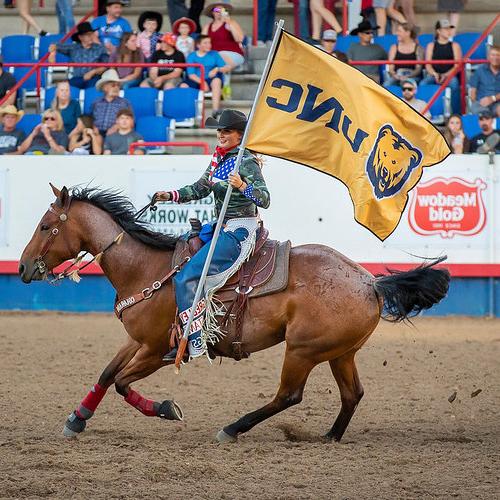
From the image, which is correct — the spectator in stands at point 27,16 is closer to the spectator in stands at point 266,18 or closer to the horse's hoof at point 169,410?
the spectator in stands at point 266,18

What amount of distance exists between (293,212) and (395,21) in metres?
4.97

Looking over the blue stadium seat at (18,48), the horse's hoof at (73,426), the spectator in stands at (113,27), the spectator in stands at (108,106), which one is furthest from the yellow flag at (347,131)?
the blue stadium seat at (18,48)

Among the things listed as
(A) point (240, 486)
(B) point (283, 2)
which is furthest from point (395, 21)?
→ (A) point (240, 486)

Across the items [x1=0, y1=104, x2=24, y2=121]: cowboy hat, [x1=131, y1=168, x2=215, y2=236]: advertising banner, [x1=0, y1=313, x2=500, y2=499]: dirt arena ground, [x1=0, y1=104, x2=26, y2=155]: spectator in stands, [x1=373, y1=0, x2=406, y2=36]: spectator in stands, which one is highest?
[x1=373, y1=0, x2=406, y2=36]: spectator in stands

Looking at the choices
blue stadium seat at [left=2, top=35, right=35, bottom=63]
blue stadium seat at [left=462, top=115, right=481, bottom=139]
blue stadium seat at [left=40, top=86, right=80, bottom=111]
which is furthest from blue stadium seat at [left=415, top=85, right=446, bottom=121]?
blue stadium seat at [left=2, top=35, right=35, bottom=63]

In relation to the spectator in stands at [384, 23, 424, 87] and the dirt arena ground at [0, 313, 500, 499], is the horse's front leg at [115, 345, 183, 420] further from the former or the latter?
the spectator in stands at [384, 23, 424, 87]

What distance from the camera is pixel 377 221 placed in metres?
6.87

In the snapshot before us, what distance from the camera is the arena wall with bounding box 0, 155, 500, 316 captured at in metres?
12.6

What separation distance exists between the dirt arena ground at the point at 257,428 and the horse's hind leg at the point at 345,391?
4.2 inches

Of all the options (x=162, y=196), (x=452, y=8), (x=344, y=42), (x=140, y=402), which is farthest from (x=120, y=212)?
(x=452, y=8)

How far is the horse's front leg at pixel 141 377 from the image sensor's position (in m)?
7.15

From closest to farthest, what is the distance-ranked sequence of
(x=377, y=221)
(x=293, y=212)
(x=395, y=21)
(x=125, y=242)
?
1. (x=377, y=221)
2. (x=125, y=242)
3. (x=293, y=212)
4. (x=395, y=21)

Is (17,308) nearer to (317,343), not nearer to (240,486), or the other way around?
(317,343)

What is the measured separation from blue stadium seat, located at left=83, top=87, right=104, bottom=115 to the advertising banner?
7.94 feet
